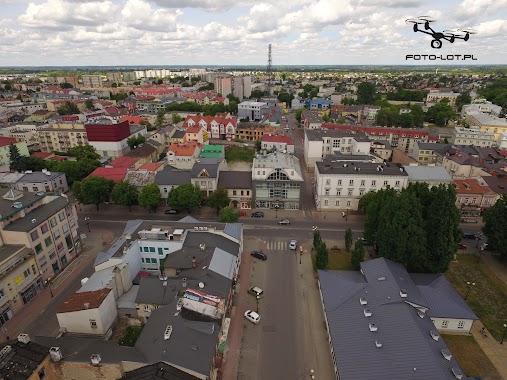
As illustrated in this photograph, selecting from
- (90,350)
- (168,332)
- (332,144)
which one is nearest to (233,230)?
(168,332)

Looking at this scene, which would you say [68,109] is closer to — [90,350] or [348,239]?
[348,239]

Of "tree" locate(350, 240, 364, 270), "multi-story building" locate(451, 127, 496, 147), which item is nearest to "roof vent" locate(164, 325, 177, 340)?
"tree" locate(350, 240, 364, 270)

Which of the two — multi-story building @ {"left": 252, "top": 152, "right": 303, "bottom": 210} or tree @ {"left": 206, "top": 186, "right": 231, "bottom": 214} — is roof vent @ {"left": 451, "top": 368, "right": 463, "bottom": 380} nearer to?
multi-story building @ {"left": 252, "top": 152, "right": 303, "bottom": 210}

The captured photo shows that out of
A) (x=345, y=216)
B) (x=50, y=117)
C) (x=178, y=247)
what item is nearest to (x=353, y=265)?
(x=345, y=216)

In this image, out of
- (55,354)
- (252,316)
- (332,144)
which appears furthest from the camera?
(332,144)

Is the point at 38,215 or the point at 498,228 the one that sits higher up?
the point at 38,215
